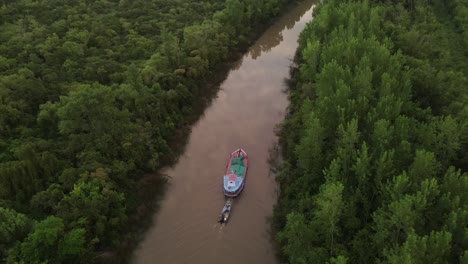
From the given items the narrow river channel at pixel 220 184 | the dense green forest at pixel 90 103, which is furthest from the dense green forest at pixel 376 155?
the dense green forest at pixel 90 103

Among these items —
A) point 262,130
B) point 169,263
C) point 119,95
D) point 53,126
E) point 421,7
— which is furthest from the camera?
point 421,7

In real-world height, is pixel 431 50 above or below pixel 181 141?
above

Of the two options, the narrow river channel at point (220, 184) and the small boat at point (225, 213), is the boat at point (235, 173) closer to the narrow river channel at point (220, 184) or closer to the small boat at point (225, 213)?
the narrow river channel at point (220, 184)

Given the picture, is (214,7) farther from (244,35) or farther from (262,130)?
(262,130)

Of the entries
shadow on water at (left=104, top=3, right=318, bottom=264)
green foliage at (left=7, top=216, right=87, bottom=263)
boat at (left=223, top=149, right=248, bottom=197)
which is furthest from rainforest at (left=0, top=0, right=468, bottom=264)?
boat at (left=223, top=149, right=248, bottom=197)

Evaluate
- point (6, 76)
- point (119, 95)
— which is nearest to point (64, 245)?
point (119, 95)

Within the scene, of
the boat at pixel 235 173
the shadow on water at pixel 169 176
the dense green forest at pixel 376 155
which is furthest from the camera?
the boat at pixel 235 173
